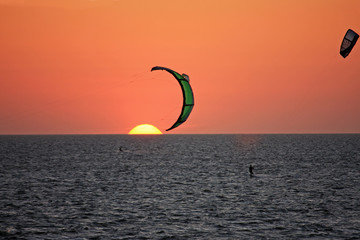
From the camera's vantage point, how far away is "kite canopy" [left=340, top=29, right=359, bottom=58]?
3138 cm

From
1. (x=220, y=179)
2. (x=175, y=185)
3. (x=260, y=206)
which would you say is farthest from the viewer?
(x=220, y=179)

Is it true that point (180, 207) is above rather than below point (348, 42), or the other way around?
below

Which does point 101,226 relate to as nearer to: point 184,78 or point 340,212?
point 184,78

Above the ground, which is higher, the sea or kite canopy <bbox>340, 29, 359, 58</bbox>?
kite canopy <bbox>340, 29, 359, 58</bbox>

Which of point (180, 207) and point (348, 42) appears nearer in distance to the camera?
point (348, 42)

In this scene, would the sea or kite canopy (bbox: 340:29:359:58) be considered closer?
kite canopy (bbox: 340:29:359:58)

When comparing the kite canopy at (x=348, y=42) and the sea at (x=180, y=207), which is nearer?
the kite canopy at (x=348, y=42)

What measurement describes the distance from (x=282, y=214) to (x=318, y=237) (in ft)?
27.6

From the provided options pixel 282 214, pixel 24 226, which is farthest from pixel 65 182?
pixel 282 214

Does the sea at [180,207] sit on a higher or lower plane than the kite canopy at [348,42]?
lower

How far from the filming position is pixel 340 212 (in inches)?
1714

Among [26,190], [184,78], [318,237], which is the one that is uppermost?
[184,78]

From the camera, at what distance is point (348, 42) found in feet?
104

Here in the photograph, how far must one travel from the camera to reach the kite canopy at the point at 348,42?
3138 cm
